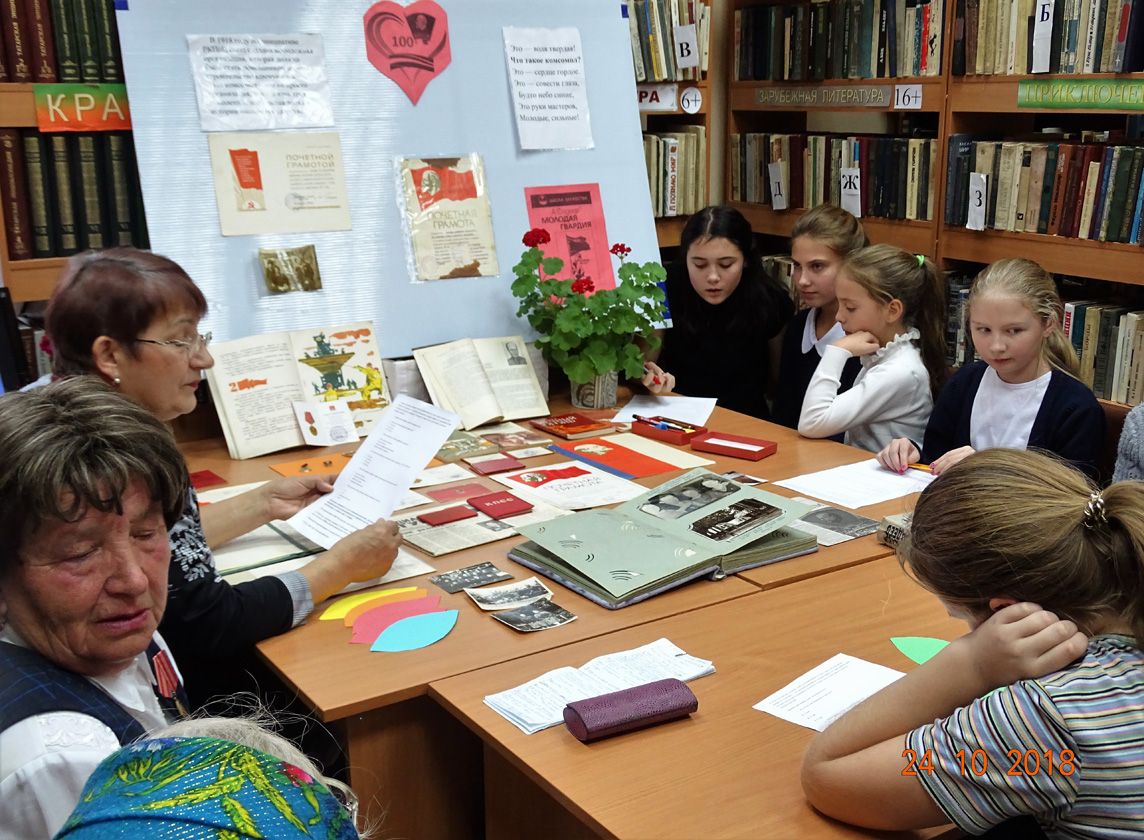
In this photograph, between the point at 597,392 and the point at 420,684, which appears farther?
the point at 597,392

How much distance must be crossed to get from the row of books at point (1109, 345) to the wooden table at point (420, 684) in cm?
181

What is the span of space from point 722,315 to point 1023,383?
1.09 m

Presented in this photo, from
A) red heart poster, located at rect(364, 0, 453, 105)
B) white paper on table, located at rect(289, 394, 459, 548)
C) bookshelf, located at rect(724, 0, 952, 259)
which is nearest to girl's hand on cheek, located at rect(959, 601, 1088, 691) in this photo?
white paper on table, located at rect(289, 394, 459, 548)

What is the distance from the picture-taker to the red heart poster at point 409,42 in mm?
3043

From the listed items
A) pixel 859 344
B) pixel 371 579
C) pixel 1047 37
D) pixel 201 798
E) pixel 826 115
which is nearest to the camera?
pixel 201 798

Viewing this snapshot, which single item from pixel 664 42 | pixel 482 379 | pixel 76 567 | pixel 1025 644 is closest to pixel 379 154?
pixel 482 379

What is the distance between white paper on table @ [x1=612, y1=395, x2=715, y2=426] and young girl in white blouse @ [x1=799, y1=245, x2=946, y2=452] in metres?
0.28

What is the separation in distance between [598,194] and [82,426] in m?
2.42

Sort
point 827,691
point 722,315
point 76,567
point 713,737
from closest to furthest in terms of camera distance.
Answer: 1. point 76,567
2. point 713,737
3. point 827,691
4. point 722,315

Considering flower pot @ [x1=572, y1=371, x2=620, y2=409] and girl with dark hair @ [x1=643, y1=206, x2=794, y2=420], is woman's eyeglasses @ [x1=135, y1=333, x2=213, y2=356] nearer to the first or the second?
flower pot @ [x1=572, y1=371, x2=620, y2=409]

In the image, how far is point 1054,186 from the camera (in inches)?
133

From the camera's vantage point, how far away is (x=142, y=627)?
117 centimetres

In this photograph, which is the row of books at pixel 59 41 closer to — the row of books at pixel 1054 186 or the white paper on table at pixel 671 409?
the white paper on table at pixel 671 409
